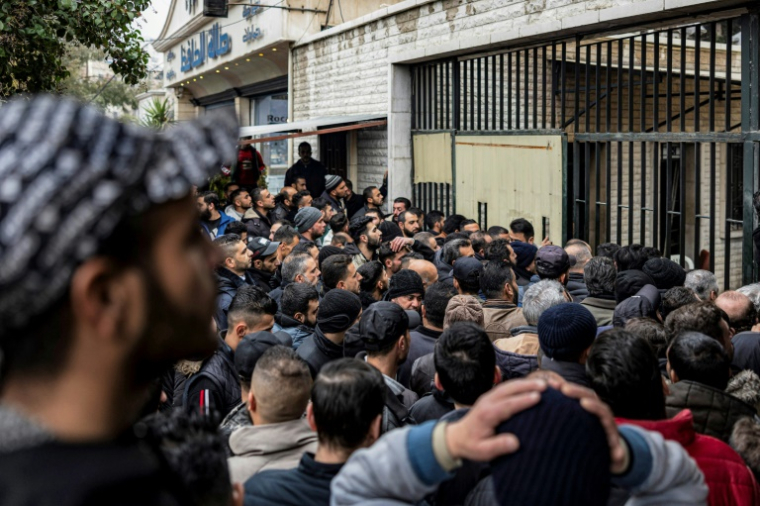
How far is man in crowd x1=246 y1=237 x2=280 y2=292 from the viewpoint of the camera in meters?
7.64

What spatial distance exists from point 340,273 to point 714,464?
400 centimetres

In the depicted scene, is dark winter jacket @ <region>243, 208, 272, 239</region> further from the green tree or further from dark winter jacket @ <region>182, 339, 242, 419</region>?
dark winter jacket @ <region>182, 339, 242, 419</region>

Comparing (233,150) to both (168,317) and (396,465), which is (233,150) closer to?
(168,317)

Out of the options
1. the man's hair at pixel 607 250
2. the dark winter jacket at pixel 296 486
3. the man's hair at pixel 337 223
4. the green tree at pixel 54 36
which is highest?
Answer: the green tree at pixel 54 36

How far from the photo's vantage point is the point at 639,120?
12.3 meters

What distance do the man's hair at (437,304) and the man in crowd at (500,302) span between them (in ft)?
1.42

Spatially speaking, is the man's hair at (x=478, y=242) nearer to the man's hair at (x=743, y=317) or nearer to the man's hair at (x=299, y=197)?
the man's hair at (x=743, y=317)

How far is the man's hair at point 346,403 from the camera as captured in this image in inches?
105

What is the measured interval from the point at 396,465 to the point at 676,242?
517 inches

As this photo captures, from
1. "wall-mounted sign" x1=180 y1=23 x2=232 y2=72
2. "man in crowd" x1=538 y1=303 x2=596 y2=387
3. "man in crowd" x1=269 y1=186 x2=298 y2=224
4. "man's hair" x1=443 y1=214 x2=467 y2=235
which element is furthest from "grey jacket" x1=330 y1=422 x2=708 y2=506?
"wall-mounted sign" x1=180 y1=23 x2=232 y2=72

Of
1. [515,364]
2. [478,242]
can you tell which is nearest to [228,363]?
[515,364]

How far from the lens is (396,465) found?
184cm

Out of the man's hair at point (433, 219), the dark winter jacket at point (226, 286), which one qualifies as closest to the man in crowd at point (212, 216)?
the man's hair at point (433, 219)

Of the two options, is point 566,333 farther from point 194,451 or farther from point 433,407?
point 194,451
